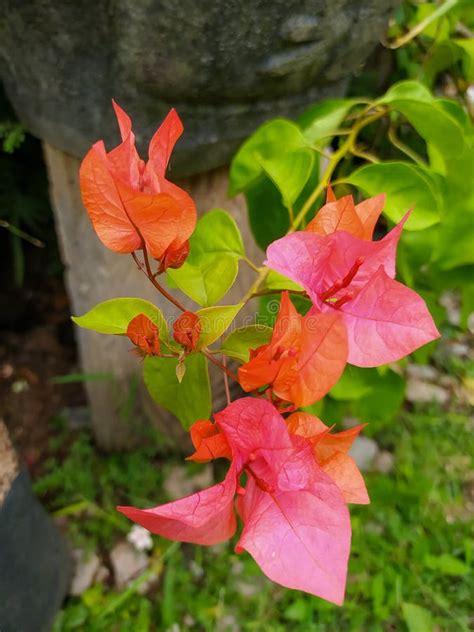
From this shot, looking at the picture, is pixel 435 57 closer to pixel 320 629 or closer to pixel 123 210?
pixel 123 210

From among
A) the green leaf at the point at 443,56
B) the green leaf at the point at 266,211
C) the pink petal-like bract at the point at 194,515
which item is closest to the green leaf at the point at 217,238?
the green leaf at the point at 266,211

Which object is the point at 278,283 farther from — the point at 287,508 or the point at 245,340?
the point at 287,508

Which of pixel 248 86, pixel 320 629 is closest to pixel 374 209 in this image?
pixel 248 86

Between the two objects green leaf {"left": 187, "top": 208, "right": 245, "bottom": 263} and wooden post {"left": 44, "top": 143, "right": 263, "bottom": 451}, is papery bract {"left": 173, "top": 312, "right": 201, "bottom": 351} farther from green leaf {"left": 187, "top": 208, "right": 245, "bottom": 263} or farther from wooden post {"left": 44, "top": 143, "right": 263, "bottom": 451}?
wooden post {"left": 44, "top": 143, "right": 263, "bottom": 451}

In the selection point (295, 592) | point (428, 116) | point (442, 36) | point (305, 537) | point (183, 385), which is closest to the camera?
point (305, 537)

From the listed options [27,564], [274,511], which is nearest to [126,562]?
[27,564]

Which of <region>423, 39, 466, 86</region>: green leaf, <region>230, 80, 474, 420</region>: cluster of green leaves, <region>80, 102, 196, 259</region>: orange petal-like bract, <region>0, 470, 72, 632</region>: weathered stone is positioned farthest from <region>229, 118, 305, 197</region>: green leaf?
<region>0, 470, 72, 632</region>: weathered stone

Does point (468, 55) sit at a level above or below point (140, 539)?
above
